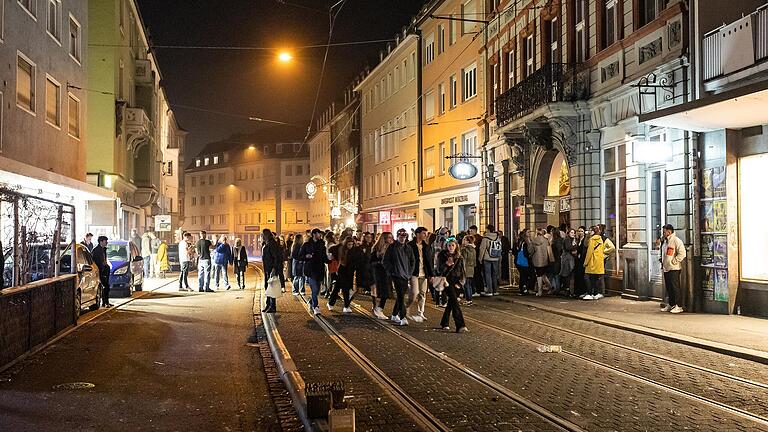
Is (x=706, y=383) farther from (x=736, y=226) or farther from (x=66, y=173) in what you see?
(x=66, y=173)

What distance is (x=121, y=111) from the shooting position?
127 feet

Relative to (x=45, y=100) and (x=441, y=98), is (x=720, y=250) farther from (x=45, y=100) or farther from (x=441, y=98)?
(x=441, y=98)

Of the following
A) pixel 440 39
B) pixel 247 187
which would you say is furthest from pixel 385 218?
pixel 247 187

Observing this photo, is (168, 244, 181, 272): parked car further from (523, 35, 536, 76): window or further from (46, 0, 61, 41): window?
(523, 35, 536, 76): window

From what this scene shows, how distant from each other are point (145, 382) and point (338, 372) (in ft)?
7.61

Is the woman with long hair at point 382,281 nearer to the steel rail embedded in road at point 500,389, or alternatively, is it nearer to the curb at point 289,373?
the curb at point 289,373

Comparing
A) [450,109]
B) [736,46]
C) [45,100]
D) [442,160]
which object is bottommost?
[736,46]

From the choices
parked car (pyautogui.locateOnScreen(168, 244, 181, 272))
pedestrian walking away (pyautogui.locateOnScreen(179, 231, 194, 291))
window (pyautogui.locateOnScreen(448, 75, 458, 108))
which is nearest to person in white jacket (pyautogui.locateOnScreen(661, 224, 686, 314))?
pedestrian walking away (pyautogui.locateOnScreen(179, 231, 194, 291))

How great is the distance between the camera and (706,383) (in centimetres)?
960

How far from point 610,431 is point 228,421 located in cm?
353

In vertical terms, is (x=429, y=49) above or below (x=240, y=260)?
above

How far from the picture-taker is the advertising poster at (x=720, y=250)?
1669cm

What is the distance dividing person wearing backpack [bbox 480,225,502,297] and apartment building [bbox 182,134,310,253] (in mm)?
73666

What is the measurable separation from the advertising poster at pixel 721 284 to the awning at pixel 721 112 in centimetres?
292
